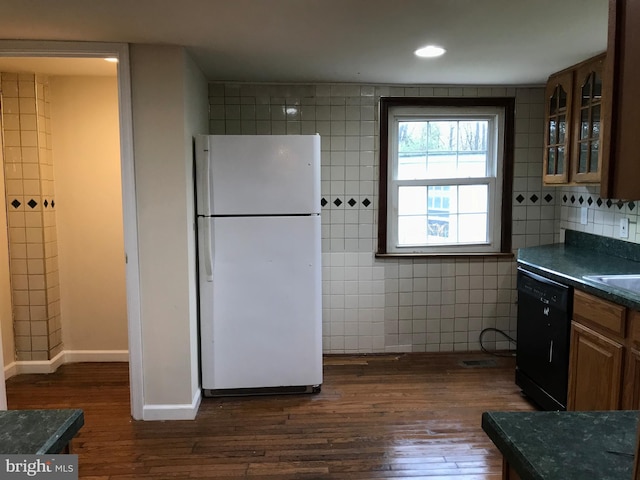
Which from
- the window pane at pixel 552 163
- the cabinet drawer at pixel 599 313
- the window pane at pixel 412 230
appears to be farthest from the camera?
the window pane at pixel 412 230

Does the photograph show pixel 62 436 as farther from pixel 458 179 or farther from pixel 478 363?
pixel 458 179

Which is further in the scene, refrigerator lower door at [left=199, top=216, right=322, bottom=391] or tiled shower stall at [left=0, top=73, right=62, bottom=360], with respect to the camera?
tiled shower stall at [left=0, top=73, right=62, bottom=360]

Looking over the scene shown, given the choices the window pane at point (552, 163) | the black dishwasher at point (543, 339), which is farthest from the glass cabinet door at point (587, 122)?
the black dishwasher at point (543, 339)

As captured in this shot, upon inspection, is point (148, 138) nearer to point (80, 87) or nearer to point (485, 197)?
point (80, 87)

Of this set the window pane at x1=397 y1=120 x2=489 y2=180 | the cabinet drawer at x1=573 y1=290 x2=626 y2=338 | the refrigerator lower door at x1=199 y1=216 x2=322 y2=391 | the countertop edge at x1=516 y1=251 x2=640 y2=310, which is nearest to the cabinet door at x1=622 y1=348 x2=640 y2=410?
the cabinet drawer at x1=573 y1=290 x2=626 y2=338

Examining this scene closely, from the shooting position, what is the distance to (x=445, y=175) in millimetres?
3943

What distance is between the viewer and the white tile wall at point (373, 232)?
12.5ft

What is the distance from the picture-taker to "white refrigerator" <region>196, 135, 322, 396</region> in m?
3.02

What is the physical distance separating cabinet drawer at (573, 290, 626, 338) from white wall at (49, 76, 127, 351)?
10.4 ft

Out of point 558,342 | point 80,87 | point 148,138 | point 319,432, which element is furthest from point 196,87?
point 558,342

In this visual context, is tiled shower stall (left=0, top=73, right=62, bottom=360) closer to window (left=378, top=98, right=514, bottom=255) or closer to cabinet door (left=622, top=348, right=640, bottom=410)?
window (left=378, top=98, right=514, bottom=255)

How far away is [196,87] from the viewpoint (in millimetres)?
3193

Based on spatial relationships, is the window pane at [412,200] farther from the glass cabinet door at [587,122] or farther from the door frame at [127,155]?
the door frame at [127,155]

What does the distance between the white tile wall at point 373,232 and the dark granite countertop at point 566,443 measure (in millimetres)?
2752
